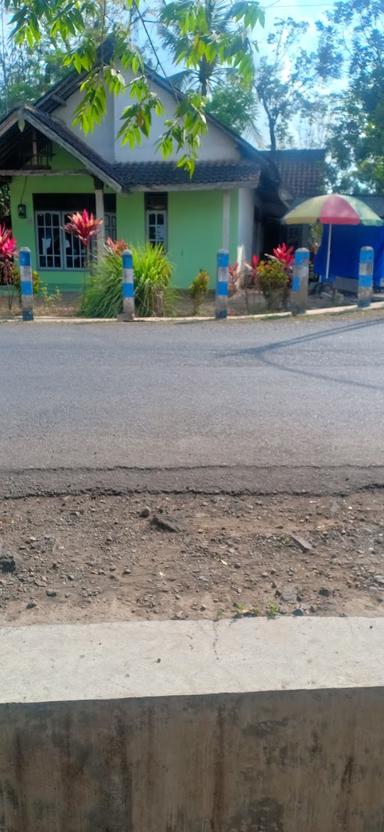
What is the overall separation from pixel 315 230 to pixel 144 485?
626 inches

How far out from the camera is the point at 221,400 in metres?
6.39

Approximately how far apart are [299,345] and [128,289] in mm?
3842

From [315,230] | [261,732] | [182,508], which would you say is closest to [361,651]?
[261,732]

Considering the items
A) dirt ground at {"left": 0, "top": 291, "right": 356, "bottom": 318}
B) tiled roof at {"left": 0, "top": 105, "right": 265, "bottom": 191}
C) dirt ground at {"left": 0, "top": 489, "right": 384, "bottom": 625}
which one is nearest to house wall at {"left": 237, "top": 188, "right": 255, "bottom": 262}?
tiled roof at {"left": 0, "top": 105, "right": 265, "bottom": 191}

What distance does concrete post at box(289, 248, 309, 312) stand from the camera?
12.8m

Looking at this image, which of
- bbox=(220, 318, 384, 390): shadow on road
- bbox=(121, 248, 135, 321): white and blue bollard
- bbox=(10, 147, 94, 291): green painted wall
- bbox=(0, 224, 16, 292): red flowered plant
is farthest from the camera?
bbox=(10, 147, 94, 291): green painted wall

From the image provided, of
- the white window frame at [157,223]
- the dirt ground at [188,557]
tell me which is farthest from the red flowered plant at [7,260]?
the dirt ground at [188,557]

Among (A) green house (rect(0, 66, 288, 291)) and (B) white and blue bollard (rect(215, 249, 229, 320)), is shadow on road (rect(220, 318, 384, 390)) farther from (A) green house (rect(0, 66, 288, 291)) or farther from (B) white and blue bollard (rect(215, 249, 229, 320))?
(A) green house (rect(0, 66, 288, 291))

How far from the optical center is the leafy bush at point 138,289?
42.6ft

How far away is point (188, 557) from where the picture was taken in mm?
3428

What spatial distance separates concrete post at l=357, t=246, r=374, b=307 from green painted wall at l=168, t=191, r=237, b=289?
5193mm

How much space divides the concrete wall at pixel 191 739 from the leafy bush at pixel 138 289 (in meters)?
10.8

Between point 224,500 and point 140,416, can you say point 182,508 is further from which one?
point 140,416

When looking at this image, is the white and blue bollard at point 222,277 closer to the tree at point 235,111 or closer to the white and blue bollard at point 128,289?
the white and blue bollard at point 128,289
